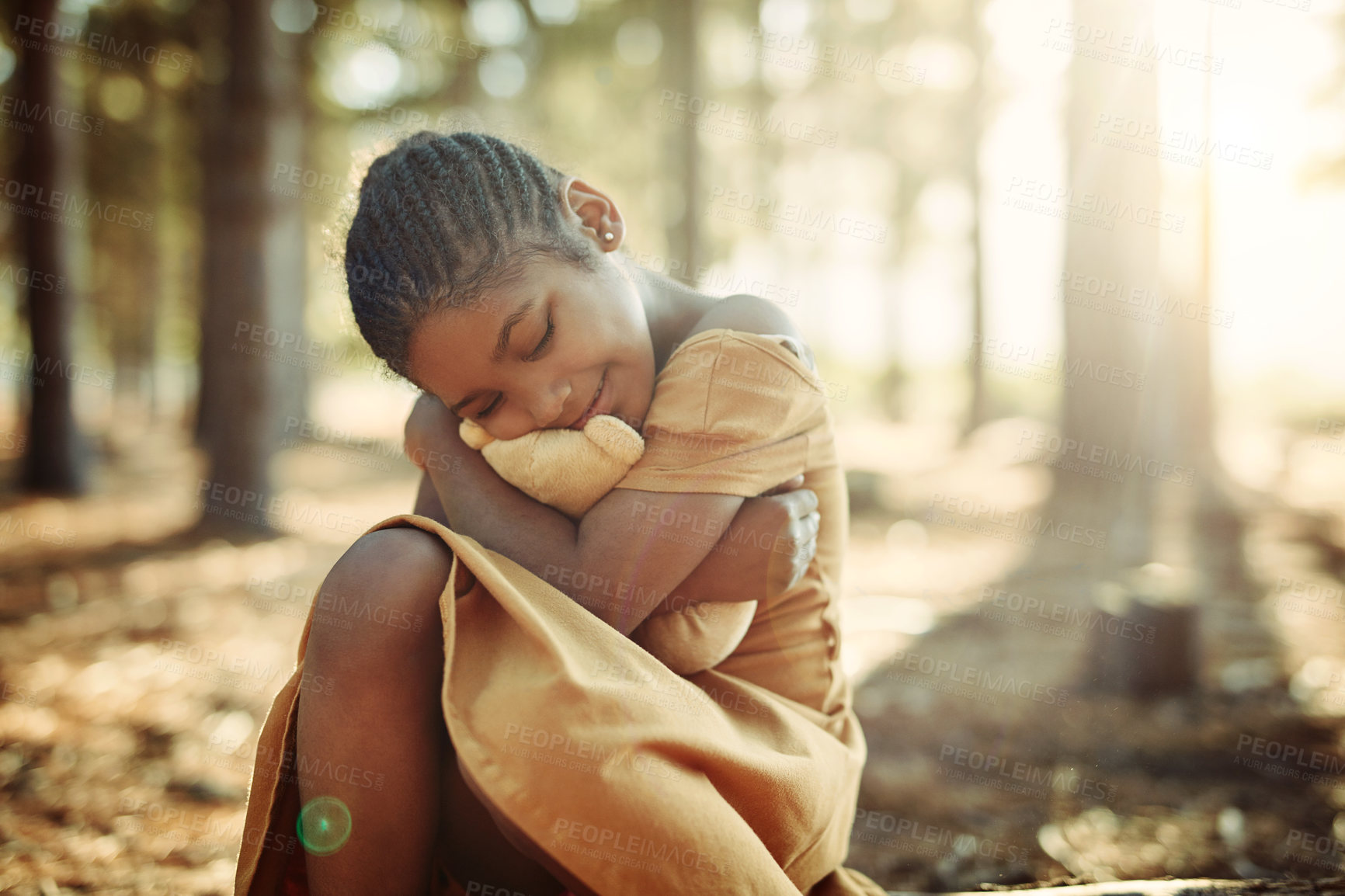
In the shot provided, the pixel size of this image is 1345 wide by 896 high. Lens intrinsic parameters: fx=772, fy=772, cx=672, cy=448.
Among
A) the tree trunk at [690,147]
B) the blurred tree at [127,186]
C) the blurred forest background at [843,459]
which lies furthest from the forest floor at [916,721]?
the blurred tree at [127,186]

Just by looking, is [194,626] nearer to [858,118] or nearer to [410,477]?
[410,477]

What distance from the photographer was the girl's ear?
1702 mm

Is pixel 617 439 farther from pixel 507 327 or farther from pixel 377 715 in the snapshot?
pixel 377 715

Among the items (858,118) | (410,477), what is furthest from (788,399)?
(858,118)

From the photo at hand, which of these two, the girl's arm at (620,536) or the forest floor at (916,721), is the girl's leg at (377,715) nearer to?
the girl's arm at (620,536)

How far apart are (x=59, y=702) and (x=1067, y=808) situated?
388cm

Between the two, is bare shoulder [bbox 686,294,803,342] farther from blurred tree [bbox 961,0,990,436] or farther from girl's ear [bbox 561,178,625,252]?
blurred tree [bbox 961,0,990,436]

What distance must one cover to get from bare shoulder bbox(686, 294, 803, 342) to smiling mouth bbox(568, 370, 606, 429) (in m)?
0.21

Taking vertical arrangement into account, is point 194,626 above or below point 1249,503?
above

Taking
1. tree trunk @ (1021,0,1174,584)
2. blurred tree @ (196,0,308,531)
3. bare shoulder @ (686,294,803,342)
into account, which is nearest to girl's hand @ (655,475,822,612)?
bare shoulder @ (686,294,803,342)

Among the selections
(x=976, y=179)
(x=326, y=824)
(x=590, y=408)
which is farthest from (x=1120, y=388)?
(x=976, y=179)

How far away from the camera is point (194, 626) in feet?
13.9

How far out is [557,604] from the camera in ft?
4.32

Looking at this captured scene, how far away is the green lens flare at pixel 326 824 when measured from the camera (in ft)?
4.11
